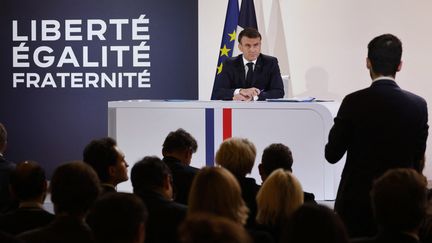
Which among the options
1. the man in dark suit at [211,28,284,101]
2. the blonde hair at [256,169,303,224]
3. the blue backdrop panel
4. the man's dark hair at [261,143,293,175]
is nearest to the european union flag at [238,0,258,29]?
the blue backdrop panel

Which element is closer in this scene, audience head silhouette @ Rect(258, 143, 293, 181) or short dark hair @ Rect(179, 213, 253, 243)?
short dark hair @ Rect(179, 213, 253, 243)

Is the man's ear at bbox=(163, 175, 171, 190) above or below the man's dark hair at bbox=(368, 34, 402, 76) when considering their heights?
below

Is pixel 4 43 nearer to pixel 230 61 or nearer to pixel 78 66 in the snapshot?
pixel 78 66

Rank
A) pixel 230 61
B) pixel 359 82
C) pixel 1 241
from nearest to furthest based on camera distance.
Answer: pixel 1 241, pixel 230 61, pixel 359 82

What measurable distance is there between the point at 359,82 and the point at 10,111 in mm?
4006

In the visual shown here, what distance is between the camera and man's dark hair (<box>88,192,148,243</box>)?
2525mm

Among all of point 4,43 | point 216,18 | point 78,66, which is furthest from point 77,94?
point 216,18

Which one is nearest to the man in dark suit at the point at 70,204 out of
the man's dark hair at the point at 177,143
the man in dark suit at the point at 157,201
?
the man in dark suit at the point at 157,201

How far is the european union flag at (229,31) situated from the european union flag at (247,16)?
0.19 ft

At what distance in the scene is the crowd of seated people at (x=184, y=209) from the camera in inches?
88.0

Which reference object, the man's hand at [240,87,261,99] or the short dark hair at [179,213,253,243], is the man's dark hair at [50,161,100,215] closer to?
the short dark hair at [179,213,253,243]

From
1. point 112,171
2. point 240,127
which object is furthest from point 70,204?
point 240,127

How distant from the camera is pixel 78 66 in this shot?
941 cm

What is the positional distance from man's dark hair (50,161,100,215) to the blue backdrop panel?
A: 20.9 feet
